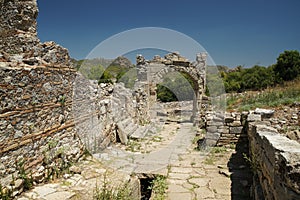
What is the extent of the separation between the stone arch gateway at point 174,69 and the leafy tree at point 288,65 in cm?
1268

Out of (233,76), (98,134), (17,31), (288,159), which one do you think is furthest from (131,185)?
(233,76)

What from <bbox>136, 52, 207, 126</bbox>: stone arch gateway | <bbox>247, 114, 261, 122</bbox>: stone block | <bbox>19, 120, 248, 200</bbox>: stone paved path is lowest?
<bbox>19, 120, 248, 200</bbox>: stone paved path

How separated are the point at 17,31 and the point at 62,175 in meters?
3.89

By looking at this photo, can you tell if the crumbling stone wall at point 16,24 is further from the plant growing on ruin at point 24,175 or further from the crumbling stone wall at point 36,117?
the plant growing on ruin at point 24,175

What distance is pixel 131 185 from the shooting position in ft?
13.2

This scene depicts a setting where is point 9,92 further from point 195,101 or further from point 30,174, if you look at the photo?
point 195,101

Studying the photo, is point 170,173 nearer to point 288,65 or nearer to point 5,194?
point 5,194

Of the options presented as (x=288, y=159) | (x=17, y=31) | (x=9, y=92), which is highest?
(x=17, y=31)

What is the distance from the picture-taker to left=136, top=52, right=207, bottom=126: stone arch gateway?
1288 cm

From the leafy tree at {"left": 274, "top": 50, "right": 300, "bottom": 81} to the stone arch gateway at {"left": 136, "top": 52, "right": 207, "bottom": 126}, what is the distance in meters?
12.7

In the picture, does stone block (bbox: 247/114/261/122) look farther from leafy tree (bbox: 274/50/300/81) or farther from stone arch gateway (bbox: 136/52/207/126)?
leafy tree (bbox: 274/50/300/81)

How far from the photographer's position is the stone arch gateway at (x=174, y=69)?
42.3 ft

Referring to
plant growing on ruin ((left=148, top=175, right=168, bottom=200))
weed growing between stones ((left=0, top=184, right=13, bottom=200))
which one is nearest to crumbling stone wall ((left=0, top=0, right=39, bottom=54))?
weed growing between stones ((left=0, top=184, right=13, bottom=200))

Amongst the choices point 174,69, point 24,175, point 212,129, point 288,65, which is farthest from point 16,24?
point 288,65
